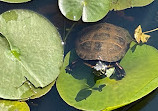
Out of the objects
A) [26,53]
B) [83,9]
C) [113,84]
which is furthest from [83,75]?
[83,9]

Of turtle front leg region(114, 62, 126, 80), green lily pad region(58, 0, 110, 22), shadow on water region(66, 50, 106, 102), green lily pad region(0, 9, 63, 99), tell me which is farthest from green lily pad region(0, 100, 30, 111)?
green lily pad region(58, 0, 110, 22)

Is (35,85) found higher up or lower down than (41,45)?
lower down

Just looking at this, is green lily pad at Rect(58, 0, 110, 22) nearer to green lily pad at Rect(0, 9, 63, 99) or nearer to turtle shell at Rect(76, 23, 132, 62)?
turtle shell at Rect(76, 23, 132, 62)

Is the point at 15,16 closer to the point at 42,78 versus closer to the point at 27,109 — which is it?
the point at 42,78

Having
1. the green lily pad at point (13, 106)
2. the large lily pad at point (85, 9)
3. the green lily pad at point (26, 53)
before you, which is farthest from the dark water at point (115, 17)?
the green lily pad at point (13, 106)

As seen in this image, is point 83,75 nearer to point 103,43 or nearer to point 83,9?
point 103,43

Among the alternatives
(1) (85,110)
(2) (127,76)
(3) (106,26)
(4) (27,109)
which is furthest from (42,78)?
(3) (106,26)
